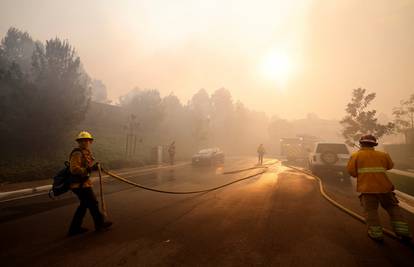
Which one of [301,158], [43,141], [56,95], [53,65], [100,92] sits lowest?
[301,158]

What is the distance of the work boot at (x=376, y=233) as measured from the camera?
3965 millimetres

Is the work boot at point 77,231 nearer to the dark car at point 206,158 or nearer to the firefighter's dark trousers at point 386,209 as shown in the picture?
the firefighter's dark trousers at point 386,209

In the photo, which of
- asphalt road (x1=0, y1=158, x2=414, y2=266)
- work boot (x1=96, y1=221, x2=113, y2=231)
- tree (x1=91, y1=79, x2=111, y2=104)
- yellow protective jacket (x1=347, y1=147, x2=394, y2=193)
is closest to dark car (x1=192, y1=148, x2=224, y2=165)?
asphalt road (x1=0, y1=158, x2=414, y2=266)

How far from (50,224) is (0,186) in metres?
7.77

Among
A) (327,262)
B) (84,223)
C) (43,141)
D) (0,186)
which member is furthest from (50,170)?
(327,262)

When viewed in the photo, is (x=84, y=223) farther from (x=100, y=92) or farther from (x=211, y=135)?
(x=100, y=92)

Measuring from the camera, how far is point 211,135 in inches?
2290

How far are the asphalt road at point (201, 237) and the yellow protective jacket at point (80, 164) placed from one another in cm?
107

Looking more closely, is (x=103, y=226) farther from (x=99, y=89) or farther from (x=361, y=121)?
(x=99, y=89)

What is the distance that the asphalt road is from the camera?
3316 millimetres

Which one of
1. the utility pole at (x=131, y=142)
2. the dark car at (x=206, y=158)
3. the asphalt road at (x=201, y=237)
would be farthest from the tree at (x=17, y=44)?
the asphalt road at (x=201, y=237)

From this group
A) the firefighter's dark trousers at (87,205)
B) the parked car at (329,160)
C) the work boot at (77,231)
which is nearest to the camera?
the work boot at (77,231)

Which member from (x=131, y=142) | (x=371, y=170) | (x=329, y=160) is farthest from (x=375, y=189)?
(x=131, y=142)

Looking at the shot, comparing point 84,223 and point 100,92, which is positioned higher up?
point 100,92
